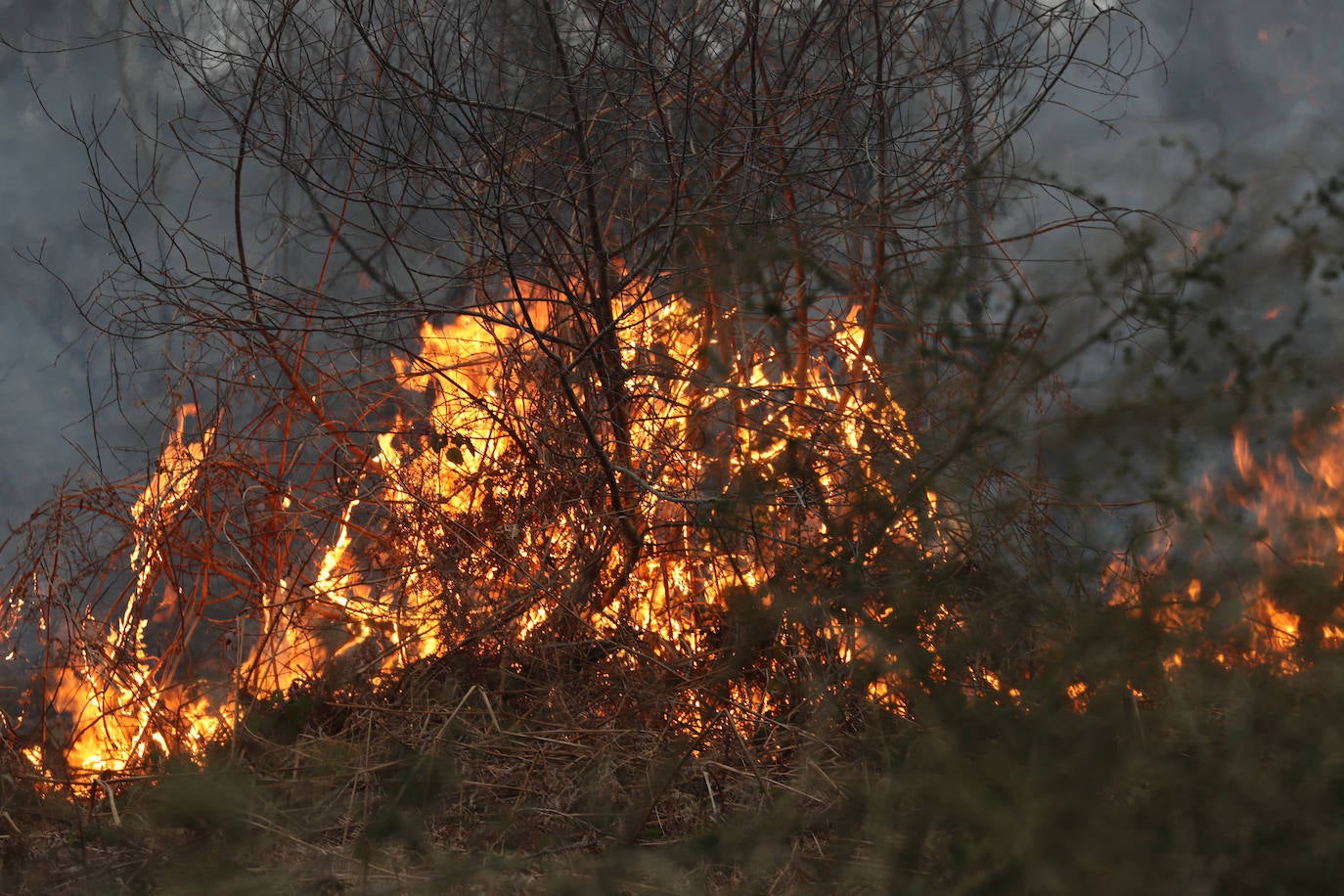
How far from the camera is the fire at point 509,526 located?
2.47 metres

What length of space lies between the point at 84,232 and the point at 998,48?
9.25 ft

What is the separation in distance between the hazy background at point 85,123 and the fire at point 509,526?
0.90 m

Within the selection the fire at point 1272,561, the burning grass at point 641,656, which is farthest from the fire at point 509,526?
the fire at point 1272,561

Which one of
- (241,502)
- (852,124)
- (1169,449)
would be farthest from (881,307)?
(1169,449)

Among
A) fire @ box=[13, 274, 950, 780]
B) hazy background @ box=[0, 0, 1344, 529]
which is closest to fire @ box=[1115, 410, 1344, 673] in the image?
fire @ box=[13, 274, 950, 780]

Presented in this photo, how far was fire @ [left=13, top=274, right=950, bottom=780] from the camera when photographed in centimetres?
247

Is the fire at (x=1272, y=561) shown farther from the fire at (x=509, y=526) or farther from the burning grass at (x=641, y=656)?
the fire at (x=509, y=526)

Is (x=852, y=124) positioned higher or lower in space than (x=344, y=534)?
higher

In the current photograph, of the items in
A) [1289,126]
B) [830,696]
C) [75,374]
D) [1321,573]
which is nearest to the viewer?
[1321,573]

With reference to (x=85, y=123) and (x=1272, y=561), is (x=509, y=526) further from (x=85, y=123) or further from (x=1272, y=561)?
(x=85, y=123)

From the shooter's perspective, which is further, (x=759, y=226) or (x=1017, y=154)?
(x=1017, y=154)

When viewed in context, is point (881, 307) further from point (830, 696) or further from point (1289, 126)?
point (830, 696)

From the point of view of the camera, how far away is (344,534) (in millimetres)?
2809

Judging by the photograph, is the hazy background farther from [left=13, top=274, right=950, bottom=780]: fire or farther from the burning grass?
[left=13, top=274, right=950, bottom=780]: fire
